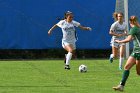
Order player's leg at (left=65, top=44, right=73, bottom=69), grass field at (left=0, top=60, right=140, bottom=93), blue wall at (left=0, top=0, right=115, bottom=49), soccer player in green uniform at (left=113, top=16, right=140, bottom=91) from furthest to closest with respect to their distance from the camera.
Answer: blue wall at (left=0, top=0, right=115, bottom=49) < player's leg at (left=65, top=44, right=73, bottom=69) < grass field at (left=0, top=60, right=140, bottom=93) < soccer player in green uniform at (left=113, top=16, right=140, bottom=91)

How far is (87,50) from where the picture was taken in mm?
30219

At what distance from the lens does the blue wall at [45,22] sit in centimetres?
2902

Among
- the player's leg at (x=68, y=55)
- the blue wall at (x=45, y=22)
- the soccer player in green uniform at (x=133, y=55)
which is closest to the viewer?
the soccer player in green uniform at (x=133, y=55)

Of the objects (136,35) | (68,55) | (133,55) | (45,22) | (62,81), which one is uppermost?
(45,22)

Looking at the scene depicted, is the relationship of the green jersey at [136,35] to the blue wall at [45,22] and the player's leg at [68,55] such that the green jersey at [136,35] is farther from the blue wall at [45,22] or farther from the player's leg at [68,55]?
the blue wall at [45,22]

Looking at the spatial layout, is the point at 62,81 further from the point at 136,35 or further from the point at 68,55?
the point at 68,55

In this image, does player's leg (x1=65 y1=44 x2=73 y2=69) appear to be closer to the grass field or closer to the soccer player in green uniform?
the grass field

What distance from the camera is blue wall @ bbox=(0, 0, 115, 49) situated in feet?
95.2

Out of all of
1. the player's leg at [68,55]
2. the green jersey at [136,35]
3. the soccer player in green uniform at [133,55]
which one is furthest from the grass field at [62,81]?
the green jersey at [136,35]

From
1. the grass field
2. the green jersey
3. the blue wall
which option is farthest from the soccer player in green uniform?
the blue wall

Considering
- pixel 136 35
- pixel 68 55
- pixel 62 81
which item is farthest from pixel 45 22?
pixel 136 35

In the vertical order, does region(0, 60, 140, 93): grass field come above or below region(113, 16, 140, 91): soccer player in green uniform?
below

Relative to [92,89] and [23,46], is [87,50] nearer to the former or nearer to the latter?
[23,46]

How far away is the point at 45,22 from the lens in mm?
29109
